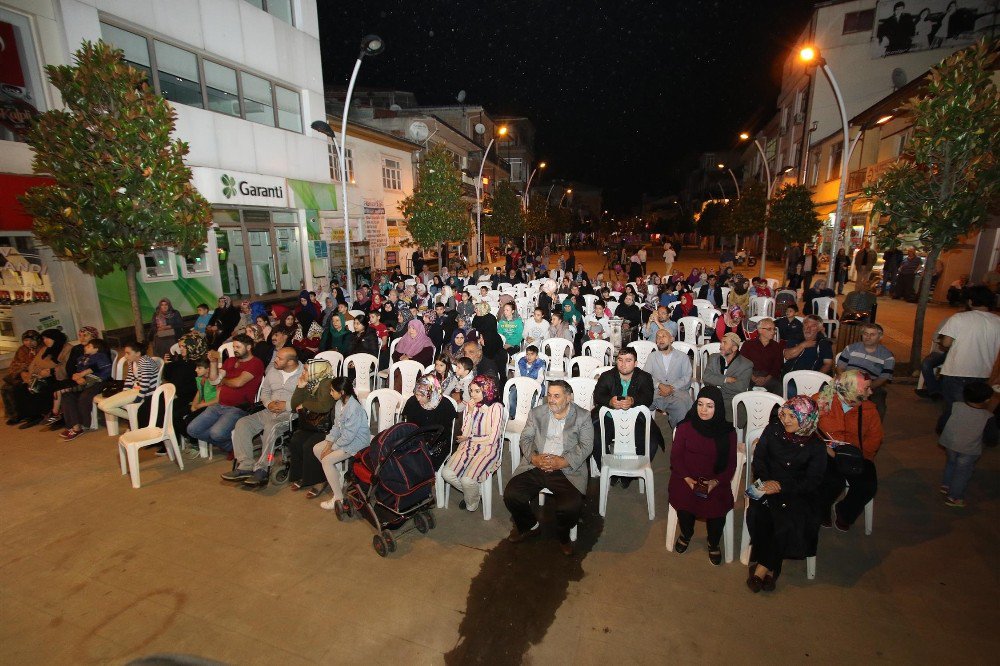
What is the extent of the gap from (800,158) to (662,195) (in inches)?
4120

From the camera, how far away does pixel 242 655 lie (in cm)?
327

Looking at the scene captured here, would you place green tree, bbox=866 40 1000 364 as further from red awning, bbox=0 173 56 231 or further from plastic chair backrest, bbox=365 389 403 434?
red awning, bbox=0 173 56 231

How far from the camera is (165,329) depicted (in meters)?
8.94

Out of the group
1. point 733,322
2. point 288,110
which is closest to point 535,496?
point 733,322

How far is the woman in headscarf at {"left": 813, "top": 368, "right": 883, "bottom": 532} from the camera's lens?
4164mm

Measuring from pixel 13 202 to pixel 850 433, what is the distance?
14002 millimetres

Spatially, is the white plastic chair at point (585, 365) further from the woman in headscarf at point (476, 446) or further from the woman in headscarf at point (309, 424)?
the woman in headscarf at point (309, 424)

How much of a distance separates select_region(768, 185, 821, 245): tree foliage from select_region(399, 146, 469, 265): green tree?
13316 mm

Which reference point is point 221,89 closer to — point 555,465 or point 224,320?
point 224,320

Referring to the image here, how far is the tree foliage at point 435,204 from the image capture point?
784 inches

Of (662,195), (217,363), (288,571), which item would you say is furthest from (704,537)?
(662,195)

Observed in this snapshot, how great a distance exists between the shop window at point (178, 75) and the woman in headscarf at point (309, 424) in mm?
11131

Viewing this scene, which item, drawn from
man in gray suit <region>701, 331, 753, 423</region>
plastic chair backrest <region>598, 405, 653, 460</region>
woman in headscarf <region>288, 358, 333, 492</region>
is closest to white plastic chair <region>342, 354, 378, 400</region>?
woman in headscarf <region>288, 358, 333, 492</region>

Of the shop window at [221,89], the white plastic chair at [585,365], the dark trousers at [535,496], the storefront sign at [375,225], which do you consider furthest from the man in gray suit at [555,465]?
the storefront sign at [375,225]
